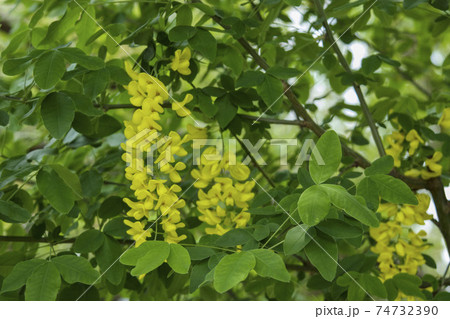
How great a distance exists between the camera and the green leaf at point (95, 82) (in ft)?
2.77

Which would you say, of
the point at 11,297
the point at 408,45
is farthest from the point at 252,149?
the point at 408,45

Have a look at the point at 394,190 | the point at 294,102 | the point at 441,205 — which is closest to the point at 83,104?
the point at 294,102

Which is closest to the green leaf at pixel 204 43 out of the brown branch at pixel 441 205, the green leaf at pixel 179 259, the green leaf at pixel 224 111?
the green leaf at pixel 224 111

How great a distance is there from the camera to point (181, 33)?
2.66ft

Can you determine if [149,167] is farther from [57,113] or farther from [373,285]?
[373,285]

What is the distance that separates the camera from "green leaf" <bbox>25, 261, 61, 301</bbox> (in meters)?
0.70

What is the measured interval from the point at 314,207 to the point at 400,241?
49cm

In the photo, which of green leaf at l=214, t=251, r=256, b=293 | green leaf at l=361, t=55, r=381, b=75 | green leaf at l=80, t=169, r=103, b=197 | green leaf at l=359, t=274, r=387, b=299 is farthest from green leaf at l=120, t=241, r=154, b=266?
green leaf at l=361, t=55, r=381, b=75

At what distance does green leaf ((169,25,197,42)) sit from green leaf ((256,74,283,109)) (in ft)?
0.49

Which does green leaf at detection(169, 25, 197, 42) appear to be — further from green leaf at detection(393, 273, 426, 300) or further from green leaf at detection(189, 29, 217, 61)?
green leaf at detection(393, 273, 426, 300)

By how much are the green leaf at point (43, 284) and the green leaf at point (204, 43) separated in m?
0.39

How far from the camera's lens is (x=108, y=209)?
0.91 metres

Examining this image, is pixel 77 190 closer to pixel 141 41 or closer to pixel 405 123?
pixel 141 41

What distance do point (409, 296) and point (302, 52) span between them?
57cm
